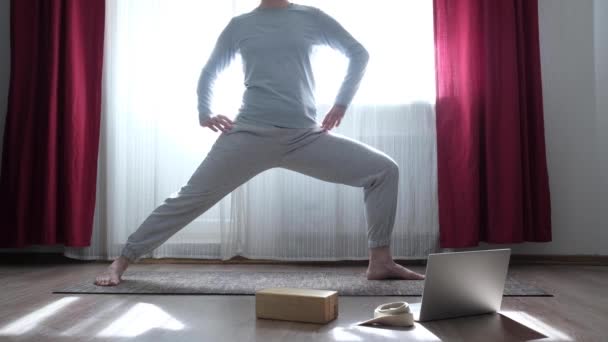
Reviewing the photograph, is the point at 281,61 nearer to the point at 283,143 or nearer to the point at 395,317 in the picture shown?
the point at 283,143

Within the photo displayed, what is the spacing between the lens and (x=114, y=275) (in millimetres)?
2150

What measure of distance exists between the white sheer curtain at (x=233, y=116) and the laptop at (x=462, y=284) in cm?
117

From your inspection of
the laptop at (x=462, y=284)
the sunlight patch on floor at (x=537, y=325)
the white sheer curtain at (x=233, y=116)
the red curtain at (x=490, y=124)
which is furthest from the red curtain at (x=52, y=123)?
the sunlight patch on floor at (x=537, y=325)

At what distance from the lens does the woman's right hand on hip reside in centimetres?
227

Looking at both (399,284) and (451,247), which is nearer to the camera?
(399,284)

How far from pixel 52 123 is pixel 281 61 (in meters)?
1.28

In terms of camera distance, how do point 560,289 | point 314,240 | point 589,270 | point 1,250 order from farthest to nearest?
1. point 1,250
2. point 314,240
3. point 589,270
4. point 560,289

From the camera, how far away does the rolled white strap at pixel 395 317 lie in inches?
57.6

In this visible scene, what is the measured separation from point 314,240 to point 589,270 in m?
1.25

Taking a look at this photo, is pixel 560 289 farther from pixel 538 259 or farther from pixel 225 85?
pixel 225 85

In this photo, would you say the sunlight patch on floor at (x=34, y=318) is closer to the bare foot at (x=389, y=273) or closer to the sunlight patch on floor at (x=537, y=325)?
the bare foot at (x=389, y=273)

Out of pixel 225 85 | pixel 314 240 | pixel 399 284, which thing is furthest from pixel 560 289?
pixel 225 85

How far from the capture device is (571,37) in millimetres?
2811

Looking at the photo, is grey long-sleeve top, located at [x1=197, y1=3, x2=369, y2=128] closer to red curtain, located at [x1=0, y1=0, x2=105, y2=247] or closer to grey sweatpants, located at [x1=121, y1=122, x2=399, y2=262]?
grey sweatpants, located at [x1=121, y1=122, x2=399, y2=262]
